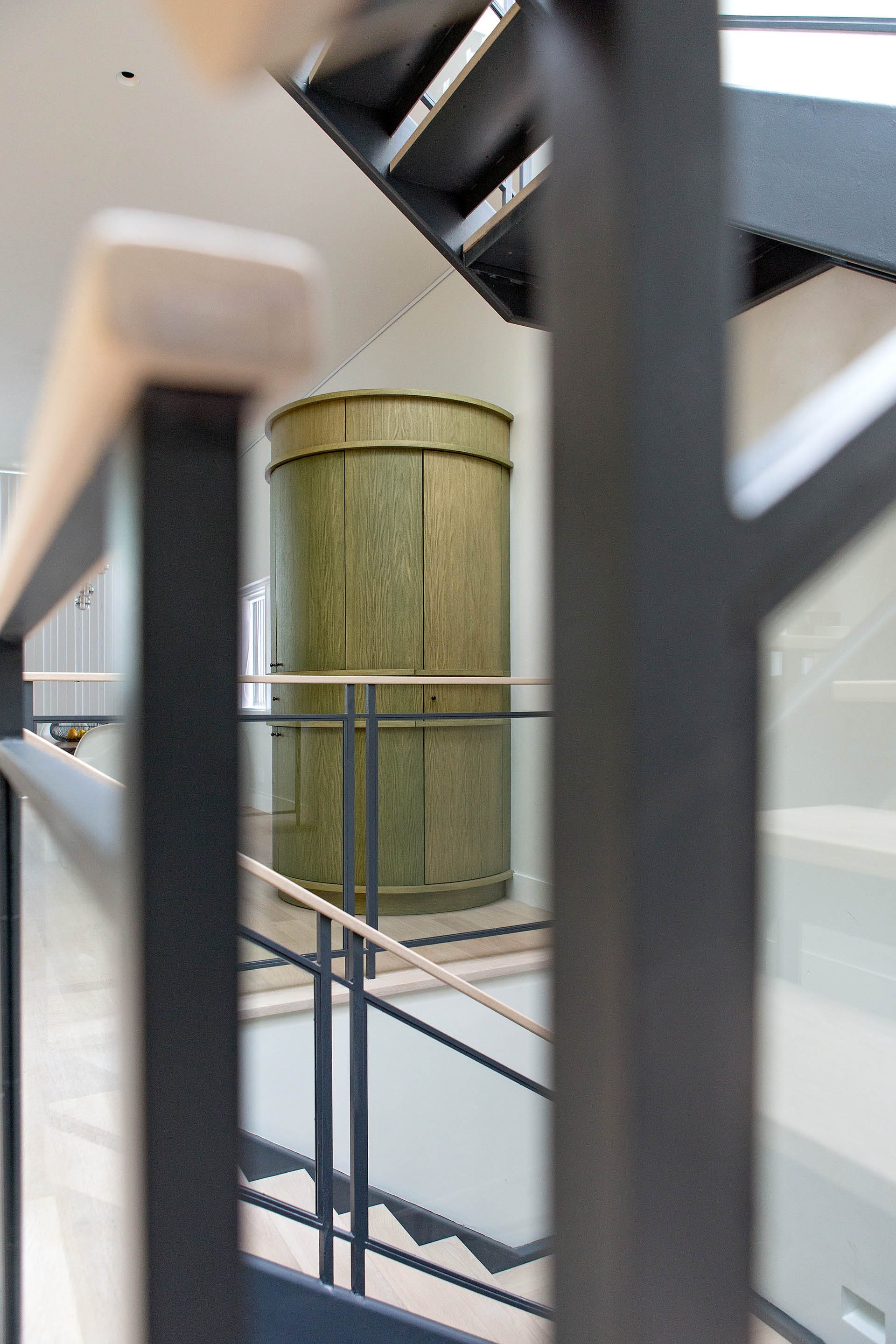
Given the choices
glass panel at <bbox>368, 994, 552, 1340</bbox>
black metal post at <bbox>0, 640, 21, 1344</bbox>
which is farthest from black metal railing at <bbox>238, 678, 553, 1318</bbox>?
glass panel at <bbox>368, 994, 552, 1340</bbox>

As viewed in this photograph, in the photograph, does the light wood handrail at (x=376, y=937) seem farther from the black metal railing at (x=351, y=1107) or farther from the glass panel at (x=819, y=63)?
the glass panel at (x=819, y=63)

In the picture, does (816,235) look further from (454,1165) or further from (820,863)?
(454,1165)

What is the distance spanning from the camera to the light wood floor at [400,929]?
8.32 ft

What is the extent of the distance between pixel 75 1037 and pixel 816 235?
1344 mm

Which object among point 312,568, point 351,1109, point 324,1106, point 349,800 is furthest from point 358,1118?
point 312,568

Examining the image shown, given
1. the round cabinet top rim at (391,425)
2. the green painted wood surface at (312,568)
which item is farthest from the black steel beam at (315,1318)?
the round cabinet top rim at (391,425)

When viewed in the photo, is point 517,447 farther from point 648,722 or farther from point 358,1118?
point 648,722

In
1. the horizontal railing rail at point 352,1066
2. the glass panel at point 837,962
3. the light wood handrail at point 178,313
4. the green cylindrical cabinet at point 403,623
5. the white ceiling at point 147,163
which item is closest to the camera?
the light wood handrail at point 178,313

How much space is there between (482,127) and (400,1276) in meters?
2.30

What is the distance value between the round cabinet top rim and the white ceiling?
2.37 ft

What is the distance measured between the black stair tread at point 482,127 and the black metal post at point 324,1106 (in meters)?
1.31

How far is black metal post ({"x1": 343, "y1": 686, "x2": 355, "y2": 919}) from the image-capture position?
2.33 m

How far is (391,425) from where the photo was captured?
9.96ft

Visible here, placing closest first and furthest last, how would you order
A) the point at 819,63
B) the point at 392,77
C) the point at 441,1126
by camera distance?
1. the point at 819,63
2. the point at 392,77
3. the point at 441,1126
